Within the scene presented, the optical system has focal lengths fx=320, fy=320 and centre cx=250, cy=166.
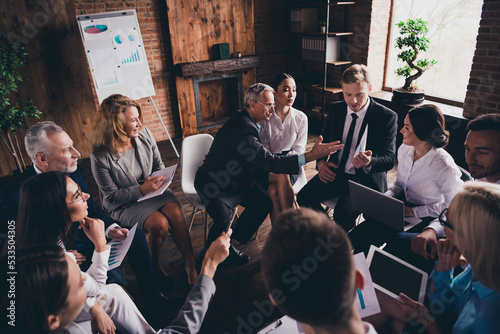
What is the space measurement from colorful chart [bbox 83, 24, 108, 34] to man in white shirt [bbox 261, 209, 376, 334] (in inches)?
160

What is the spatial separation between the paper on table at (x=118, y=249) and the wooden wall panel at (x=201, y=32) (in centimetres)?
354

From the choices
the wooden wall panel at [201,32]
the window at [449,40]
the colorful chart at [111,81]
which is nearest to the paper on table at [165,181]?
the colorful chart at [111,81]

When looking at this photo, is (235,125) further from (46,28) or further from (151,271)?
(46,28)

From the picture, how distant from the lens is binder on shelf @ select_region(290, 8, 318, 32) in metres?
5.00

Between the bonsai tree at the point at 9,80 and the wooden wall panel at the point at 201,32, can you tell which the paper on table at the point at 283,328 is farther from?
the wooden wall panel at the point at 201,32

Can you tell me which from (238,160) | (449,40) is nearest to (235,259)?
(238,160)

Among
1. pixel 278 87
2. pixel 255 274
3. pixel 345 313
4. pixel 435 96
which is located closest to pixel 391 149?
pixel 278 87

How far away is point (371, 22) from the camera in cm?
444

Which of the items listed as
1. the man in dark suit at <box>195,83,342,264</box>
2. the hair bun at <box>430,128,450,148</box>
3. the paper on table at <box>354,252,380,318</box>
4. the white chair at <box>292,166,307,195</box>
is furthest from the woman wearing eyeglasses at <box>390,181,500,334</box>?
the white chair at <box>292,166,307,195</box>

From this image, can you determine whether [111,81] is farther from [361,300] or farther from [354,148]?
[361,300]

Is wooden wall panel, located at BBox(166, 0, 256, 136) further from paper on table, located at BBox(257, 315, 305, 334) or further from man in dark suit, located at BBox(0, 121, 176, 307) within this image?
paper on table, located at BBox(257, 315, 305, 334)

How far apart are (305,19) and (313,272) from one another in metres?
5.05

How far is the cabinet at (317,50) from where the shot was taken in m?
4.79

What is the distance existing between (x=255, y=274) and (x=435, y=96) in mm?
3486
